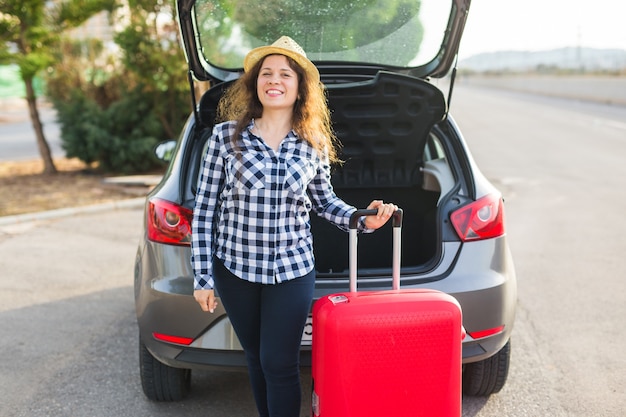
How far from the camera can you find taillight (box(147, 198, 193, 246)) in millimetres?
3074

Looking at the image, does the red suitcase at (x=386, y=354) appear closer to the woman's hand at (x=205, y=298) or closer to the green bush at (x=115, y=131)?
the woman's hand at (x=205, y=298)

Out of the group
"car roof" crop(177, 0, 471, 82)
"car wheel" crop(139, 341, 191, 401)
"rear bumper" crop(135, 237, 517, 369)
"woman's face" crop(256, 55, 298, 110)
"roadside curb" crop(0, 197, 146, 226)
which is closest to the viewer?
"woman's face" crop(256, 55, 298, 110)

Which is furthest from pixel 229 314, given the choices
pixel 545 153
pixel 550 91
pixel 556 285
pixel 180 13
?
pixel 550 91

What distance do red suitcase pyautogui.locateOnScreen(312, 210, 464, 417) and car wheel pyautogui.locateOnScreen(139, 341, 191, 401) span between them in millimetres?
1127

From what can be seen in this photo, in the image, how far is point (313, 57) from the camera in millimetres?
4008

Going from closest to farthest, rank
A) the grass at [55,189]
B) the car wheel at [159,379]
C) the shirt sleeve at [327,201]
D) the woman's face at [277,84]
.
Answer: the woman's face at [277,84], the shirt sleeve at [327,201], the car wheel at [159,379], the grass at [55,189]

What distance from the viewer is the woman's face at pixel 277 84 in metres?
2.51

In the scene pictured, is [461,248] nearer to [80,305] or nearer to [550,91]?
[80,305]

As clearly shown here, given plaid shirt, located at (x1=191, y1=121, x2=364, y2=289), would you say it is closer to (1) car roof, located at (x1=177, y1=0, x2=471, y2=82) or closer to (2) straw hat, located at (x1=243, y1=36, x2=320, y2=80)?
(2) straw hat, located at (x1=243, y1=36, x2=320, y2=80)

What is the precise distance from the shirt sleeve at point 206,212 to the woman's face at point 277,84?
0.22m

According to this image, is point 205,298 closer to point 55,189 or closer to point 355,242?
point 355,242

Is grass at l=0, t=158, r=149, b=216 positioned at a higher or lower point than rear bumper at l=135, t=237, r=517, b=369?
lower

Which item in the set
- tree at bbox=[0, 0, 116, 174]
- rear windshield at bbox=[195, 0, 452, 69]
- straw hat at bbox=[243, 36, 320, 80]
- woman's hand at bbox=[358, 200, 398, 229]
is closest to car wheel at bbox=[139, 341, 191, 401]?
woman's hand at bbox=[358, 200, 398, 229]

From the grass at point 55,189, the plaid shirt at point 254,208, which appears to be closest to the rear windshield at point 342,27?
the plaid shirt at point 254,208
